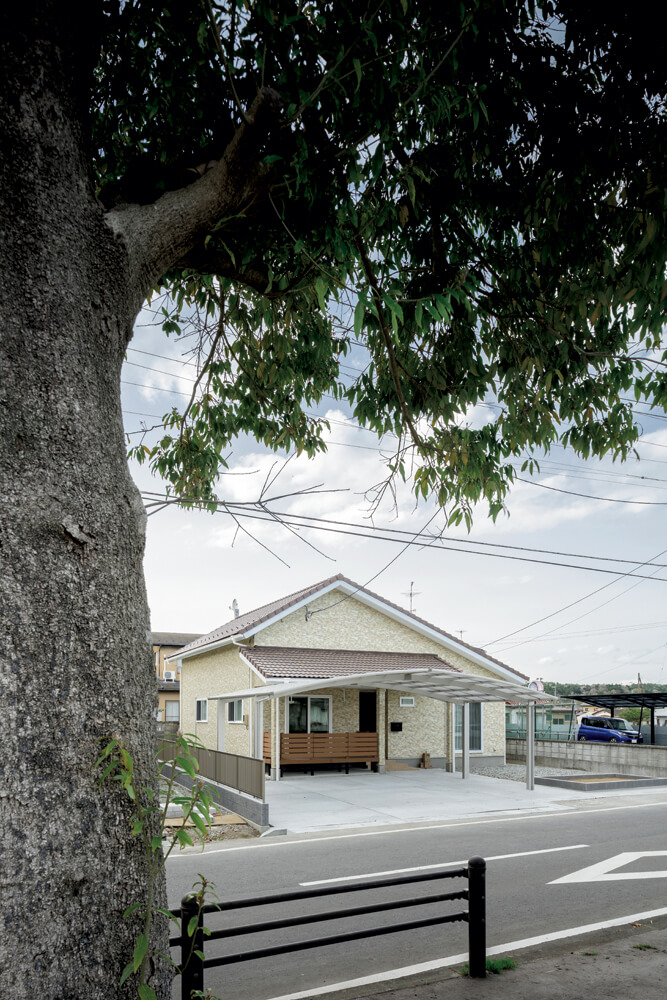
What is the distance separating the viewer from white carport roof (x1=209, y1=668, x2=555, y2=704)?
19359 mm

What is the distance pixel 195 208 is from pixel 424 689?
21371mm

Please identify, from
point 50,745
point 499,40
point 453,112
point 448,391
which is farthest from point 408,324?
point 50,745

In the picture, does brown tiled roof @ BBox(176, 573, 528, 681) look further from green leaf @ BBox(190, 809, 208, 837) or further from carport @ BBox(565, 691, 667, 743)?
green leaf @ BBox(190, 809, 208, 837)

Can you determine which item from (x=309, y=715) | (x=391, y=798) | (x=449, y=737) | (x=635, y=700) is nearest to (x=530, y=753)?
(x=391, y=798)

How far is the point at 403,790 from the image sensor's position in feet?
66.8

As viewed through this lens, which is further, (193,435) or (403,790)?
(403,790)

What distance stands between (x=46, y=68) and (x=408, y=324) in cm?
327

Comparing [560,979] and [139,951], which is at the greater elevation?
[139,951]

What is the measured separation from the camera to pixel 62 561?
273 centimetres

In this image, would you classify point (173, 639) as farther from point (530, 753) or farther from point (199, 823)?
point (199, 823)

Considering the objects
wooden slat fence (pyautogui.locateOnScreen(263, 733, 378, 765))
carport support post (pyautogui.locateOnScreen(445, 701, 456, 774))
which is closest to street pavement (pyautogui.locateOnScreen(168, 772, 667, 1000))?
wooden slat fence (pyautogui.locateOnScreen(263, 733, 378, 765))

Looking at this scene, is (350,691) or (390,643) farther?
(390,643)

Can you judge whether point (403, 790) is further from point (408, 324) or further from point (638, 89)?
point (638, 89)

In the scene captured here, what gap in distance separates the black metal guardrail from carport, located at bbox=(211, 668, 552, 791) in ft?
41.3
